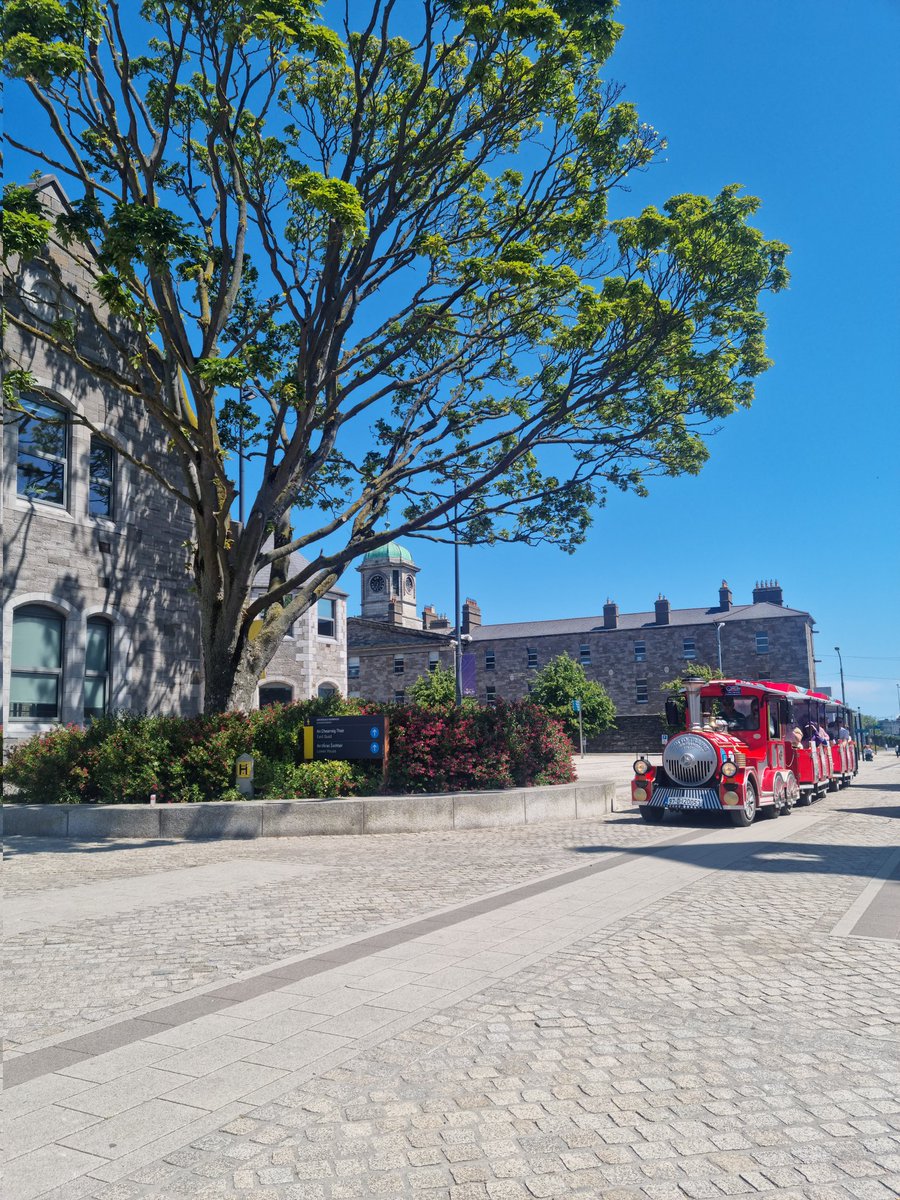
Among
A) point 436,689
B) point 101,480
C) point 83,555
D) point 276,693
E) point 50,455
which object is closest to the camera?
point 50,455

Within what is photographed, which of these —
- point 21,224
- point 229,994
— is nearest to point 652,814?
point 229,994

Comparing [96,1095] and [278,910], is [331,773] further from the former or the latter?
[96,1095]

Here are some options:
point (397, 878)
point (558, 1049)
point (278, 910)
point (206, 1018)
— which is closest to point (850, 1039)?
point (558, 1049)

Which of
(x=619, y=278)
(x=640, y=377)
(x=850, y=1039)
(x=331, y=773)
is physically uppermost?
(x=619, y=278)

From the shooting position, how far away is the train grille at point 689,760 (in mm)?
16375

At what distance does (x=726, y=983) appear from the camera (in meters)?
6.04

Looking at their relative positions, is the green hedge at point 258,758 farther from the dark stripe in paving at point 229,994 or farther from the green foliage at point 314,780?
the dark stripe in paving at point 229,994

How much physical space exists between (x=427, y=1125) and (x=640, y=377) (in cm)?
1517

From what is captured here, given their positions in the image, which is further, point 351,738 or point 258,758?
point 351,738

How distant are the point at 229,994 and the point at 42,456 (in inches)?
653

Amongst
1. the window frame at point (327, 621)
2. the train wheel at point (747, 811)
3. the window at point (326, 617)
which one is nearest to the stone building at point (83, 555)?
the window frame at point (327, 621)

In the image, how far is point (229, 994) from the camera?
5812 mm

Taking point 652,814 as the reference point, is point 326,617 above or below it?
above

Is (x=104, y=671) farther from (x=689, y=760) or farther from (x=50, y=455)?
(x=689, y=760)
